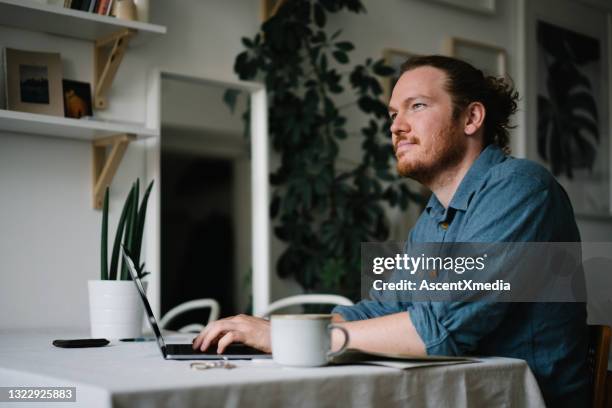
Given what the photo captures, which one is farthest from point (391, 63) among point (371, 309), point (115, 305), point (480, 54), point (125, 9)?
point (115, 305)

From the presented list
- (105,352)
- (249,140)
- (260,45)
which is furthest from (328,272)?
(105,352)

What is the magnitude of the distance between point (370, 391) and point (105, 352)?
54 cm

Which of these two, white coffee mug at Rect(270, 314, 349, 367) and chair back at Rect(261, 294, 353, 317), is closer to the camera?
white coffee mug at Rect(270, 314, 349, 367)

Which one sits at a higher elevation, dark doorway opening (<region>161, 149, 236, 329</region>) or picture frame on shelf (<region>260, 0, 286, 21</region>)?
picture frame on shelf (<region>260, 0, 286, 21</region>)

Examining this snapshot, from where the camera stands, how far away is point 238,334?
1.40 metres

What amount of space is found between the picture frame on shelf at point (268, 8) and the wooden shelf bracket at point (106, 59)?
0.70 m

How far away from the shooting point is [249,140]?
2.92 metres

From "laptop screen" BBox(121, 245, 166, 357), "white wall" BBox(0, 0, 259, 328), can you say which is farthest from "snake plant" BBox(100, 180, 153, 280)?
"white wall" BBox(0, 0, 259, 328)

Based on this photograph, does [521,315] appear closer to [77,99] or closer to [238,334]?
[238,334]

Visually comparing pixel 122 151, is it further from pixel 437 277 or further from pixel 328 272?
pixel 437 277

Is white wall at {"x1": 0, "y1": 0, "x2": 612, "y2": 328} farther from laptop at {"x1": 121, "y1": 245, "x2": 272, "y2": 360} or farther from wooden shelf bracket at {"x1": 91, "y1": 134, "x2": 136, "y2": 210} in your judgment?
laptop at {"x1": 121, "y1": 245, "x2": 272, "y2": 360}

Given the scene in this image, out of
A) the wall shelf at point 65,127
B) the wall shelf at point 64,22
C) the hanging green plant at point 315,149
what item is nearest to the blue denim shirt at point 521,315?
the wall shelf at point 65,127

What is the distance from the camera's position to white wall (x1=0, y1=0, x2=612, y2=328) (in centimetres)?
238

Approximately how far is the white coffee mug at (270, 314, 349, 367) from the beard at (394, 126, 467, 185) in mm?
757
